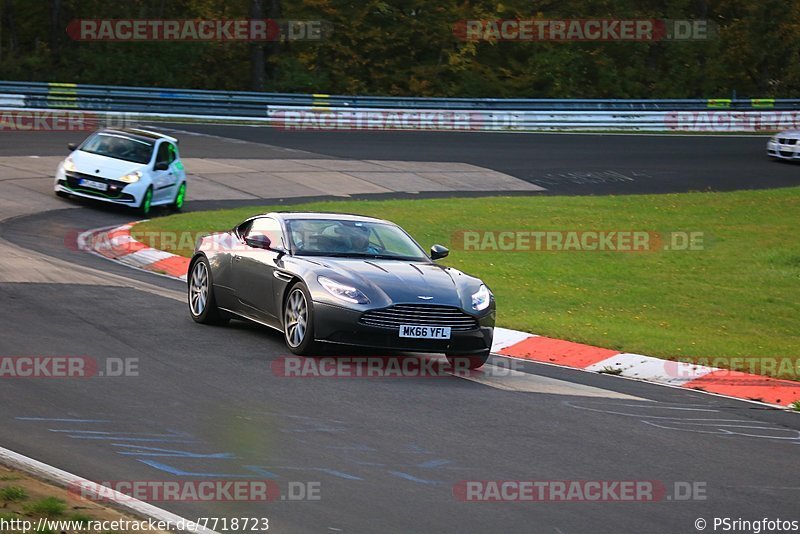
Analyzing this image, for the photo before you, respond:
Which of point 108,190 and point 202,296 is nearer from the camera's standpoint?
point 202,296

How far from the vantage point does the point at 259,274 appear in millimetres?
11664

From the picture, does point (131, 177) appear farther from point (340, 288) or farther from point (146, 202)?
point (340, 288)

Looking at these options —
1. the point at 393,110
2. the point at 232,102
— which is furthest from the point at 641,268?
the point at 232,102

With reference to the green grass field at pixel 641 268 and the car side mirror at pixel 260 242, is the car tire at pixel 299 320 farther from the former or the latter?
the green grass field at pixel 641 268

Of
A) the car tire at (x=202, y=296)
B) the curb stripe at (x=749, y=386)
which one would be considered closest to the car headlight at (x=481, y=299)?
the curb stripe at (x=749, y=386)

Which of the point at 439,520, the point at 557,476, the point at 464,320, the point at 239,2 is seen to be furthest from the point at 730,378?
the point at 239,2

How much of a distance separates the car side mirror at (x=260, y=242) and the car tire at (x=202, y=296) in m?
0.86

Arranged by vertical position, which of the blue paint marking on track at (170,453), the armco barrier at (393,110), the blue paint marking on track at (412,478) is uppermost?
the armco barrier at (393,110)

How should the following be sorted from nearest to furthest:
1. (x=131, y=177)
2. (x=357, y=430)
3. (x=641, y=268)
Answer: (x=357, y=430), (x=641, y=268), (x=131, y=177)

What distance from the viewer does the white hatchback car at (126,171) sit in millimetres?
23000

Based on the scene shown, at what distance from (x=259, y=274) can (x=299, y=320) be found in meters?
1.05

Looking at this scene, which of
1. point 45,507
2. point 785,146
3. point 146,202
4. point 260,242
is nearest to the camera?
point 45,507

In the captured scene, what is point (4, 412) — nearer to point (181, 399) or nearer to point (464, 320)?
point (181, 399)

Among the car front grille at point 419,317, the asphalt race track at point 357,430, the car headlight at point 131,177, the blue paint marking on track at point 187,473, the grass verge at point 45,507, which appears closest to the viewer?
the grass verge at point 45,507
